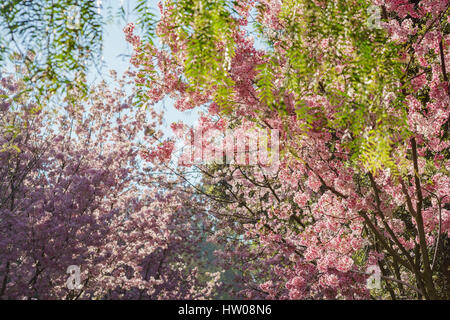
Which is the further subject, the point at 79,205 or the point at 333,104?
the point at 79,205

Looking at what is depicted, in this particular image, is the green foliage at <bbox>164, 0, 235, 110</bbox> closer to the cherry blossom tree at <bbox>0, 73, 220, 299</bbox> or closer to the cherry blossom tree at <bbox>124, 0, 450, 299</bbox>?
the cherry blossom tree at <bbox>124, 0, 450, 299</bbox>

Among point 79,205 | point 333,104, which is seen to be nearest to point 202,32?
point 333,104

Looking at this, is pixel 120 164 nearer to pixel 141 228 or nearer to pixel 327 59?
pixel 141 228

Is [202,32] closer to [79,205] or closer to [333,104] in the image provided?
[333,104]

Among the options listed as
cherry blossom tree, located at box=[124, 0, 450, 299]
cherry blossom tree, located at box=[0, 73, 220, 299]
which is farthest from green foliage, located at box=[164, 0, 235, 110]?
cherry blossom tree, located at box=[0, 73, 220, 299]

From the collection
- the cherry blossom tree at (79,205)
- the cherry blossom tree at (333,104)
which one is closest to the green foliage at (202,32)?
the cherry blossom tree at (333,104)

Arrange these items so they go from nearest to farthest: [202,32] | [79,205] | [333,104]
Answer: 1. [202,32]
2. [333,104]
3. [79,205]

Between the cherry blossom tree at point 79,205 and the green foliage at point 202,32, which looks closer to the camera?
the green foliage at point 202,32

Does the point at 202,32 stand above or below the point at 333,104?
above

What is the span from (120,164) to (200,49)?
7.39 m

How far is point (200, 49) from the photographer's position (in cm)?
266

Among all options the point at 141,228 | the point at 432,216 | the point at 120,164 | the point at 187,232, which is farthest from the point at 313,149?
the point at 187,232

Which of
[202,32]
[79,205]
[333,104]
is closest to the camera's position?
[202,32]

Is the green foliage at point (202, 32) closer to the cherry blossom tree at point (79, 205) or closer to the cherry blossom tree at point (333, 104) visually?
the cherry blossom tree at point (333, 104)
